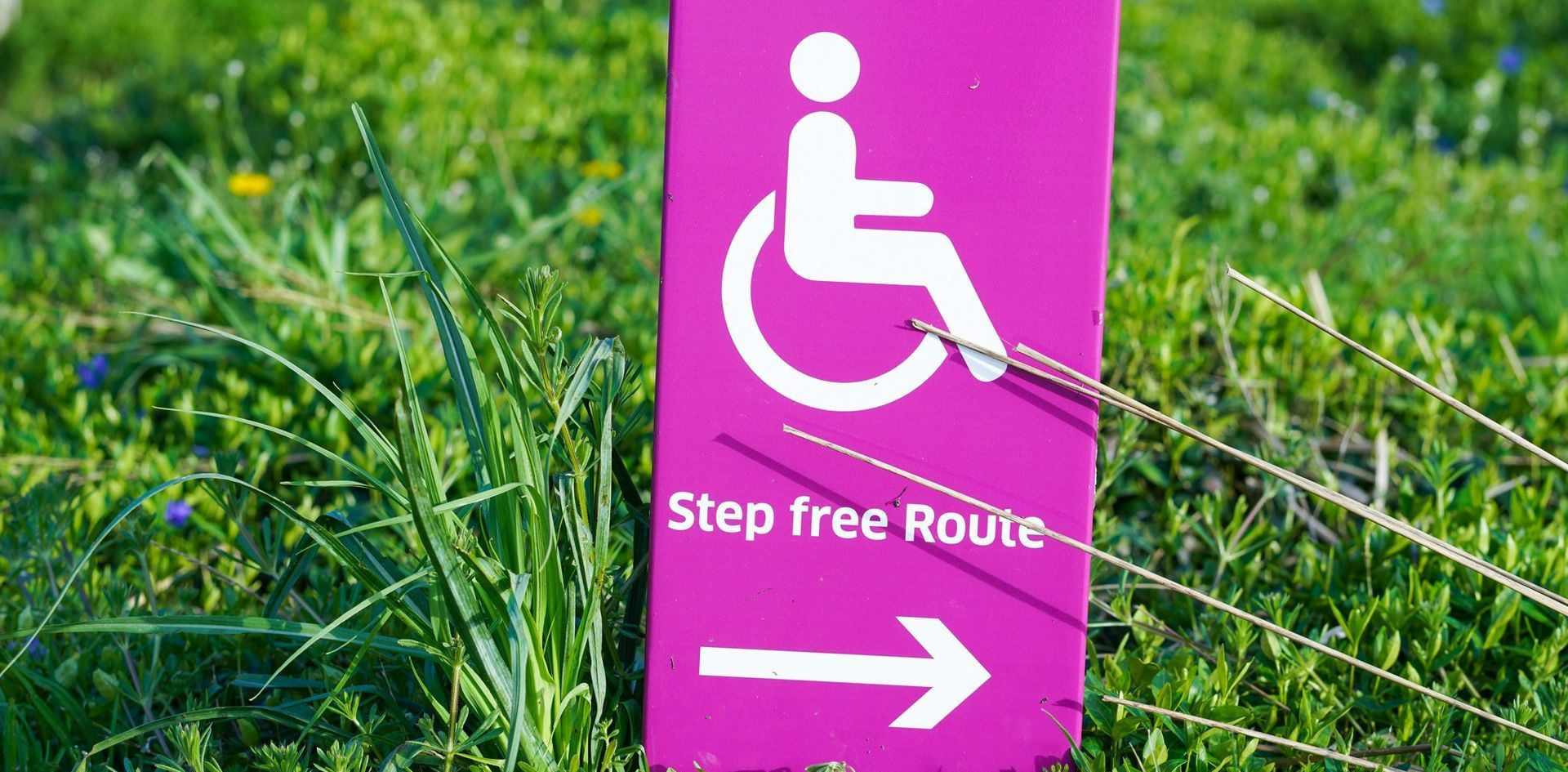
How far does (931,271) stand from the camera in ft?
4.89

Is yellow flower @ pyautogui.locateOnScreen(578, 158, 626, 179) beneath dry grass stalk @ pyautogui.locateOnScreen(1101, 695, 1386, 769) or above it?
above

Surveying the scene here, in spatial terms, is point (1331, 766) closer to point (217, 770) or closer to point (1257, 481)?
point (1257, 481)

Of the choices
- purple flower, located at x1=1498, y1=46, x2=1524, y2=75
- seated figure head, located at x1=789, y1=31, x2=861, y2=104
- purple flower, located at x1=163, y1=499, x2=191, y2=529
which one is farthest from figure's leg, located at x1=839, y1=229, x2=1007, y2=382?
purple flower, located at x1=1498, y1=46, x2=1524, y2=75

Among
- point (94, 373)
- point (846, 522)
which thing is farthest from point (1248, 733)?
point (94, 373)

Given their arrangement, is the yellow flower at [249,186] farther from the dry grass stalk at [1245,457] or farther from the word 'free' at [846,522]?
the dry grass stalk at [1245,457]

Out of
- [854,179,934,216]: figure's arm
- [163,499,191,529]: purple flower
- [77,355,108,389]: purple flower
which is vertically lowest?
[163,499,191,529]: purple flower

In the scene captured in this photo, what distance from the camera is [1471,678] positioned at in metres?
1.94

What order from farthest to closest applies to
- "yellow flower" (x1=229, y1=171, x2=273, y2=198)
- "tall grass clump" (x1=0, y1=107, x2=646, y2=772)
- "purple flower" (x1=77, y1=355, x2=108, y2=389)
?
1. "yellow flower" (x1=229, y1=171, x2=273, y2=198)
2. "purple flower" (x1=77, y1=355, x2=108, y2=389)
3. "tall grass clump" (x1=0, y1=107, x2=646, y2=772)

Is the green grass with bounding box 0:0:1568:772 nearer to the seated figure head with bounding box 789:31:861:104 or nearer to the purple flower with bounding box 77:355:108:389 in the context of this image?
the purple flower with bounding box 77:355:108:389

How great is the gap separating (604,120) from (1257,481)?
2614mm

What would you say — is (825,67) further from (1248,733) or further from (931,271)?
(1248,733)

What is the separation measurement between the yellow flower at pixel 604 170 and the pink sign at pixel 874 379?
2341 millimetres

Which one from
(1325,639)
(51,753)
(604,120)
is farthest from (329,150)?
(1325,639)

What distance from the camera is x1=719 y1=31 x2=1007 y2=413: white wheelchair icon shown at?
57.9 inches
